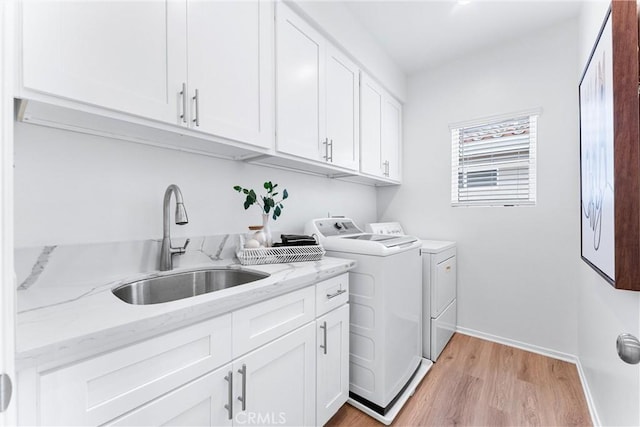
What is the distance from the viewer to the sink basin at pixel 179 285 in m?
1.15

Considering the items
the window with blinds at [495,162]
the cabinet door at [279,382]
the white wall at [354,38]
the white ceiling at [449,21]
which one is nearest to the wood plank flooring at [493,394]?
the cabinet door at [279,382]

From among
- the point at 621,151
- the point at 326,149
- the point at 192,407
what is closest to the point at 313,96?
→ the point at 326,149

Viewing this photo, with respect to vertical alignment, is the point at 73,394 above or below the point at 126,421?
above

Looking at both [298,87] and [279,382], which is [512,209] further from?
[279,382]

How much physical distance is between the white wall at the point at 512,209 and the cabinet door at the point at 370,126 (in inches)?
25.1

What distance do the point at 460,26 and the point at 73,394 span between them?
3045 mm

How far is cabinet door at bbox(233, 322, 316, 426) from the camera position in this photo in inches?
39.7

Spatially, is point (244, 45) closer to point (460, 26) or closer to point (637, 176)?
point (637, 176)

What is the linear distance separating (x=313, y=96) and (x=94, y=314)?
5.04ft

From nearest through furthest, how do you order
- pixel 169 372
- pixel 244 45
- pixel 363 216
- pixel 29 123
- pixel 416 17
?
pixel 169 372, pixel 29 123, pixel 244 45, pixel 416 17, pixel 363 216

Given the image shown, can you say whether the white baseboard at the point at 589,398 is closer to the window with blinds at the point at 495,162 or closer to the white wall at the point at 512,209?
the white wall at the point at 512,209

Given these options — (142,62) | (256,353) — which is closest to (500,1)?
(142,62)

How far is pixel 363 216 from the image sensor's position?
2.95 m

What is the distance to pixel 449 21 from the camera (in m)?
2.18
